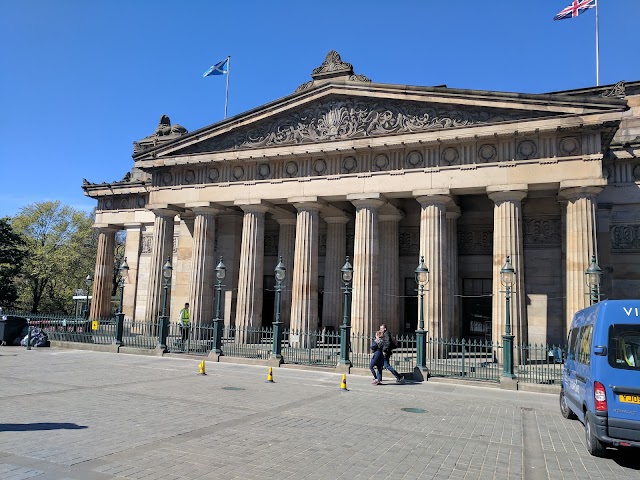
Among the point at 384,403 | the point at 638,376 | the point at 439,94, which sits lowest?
the point at 384,403

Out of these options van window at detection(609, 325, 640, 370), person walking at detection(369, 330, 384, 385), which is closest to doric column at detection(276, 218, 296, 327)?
person walking at detection(369, 330, 384, 385)

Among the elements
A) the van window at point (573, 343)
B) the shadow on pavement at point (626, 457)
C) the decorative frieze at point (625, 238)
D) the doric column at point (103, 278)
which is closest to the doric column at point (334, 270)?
the decorative frieze at point (625, 238)

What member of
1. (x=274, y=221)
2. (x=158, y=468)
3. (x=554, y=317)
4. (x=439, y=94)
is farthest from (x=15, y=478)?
(x=274, y=221)

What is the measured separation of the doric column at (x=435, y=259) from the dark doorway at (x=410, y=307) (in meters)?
5.41

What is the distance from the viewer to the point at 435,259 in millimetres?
23922

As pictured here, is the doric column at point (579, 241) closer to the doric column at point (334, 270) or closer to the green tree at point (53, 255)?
the doric column at point (334, 270)

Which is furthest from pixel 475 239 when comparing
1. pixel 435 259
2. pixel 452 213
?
pixel 435 259

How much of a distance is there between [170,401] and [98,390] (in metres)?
2.55

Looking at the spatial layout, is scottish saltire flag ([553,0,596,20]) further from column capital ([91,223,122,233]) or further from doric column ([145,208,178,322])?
column capital ([91,223,122,233])

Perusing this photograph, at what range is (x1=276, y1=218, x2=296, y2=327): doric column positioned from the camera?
3134 centimetres

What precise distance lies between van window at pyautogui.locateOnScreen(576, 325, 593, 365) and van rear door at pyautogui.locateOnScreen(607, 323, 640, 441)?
0.68 m

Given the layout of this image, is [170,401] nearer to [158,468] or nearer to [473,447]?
[158,468]

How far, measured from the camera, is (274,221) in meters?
34.1

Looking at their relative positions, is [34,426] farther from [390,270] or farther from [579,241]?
[390,270]
